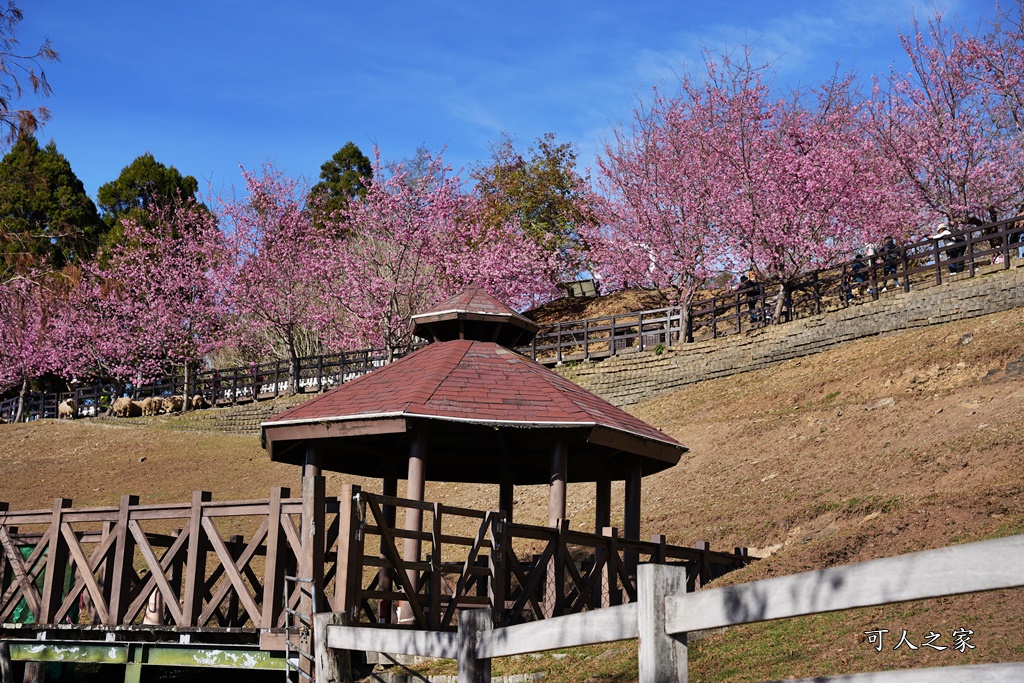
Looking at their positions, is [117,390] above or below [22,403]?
above

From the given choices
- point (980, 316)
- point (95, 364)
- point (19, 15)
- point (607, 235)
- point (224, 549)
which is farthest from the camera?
point (95, 364)

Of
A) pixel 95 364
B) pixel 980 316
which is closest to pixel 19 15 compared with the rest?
pixel 980 316

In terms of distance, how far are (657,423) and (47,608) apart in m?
18.5

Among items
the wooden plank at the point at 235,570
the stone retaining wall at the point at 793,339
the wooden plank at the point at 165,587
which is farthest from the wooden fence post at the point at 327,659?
the stone retaining wall at the point at 793,339

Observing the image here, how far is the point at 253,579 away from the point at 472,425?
10.3 ft

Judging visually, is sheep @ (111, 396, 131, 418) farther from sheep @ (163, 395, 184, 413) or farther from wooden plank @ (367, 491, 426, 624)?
wooden plank @ (367, 491, 426, 624)

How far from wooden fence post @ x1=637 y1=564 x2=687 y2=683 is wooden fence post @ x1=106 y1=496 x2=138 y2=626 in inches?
308

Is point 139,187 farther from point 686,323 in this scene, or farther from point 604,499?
point 604,499

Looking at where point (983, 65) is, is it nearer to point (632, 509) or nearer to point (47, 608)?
point (632, 509)

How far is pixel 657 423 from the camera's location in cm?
2830

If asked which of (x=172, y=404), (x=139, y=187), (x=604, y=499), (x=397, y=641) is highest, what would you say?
(x=139, y=187)

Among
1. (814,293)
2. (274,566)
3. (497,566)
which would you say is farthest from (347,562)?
(814,293)

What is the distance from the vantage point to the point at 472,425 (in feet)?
41.1

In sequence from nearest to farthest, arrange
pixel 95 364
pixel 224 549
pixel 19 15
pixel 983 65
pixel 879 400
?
pixel 224 549
pixel 19 15
pixel 879 400
pixel 983 65
pixel 95 364
